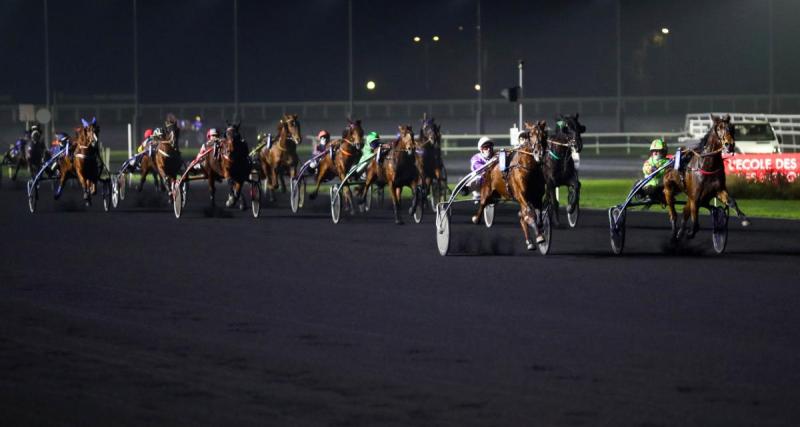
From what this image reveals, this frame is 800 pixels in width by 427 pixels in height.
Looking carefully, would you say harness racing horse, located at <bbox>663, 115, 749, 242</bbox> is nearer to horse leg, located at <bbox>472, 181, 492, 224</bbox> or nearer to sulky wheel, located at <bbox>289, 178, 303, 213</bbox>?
horse leg, located at <bbox>472, 181, 492, 224</bbox>

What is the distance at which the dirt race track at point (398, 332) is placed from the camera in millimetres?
8305

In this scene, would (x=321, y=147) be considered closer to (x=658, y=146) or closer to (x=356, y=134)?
(x=356, y=134)

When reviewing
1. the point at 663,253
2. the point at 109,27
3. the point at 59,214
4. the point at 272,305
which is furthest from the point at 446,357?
the point at 109,27

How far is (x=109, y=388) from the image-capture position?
29.1ft

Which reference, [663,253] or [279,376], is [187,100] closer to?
[663,253]

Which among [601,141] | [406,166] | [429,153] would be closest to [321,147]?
[429,153]

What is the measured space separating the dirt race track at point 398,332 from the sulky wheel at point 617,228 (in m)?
0.22

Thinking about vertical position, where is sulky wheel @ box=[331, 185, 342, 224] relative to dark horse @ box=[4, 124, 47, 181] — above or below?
below

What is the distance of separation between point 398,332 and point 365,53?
91.8 metres

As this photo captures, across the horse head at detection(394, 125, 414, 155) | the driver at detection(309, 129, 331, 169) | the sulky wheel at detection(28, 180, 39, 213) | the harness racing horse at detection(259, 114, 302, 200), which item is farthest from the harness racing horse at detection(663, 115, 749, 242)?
the sulky wheel at detection(28, 180, 39, 213)

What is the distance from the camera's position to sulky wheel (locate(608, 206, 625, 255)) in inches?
696

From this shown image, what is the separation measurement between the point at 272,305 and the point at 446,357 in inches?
129

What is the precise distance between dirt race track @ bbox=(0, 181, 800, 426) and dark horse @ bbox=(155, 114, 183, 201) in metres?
8.44

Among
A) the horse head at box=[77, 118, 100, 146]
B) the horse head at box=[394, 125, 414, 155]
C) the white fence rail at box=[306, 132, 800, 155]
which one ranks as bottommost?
the horse head at box=[394, 125, 414, 155]
